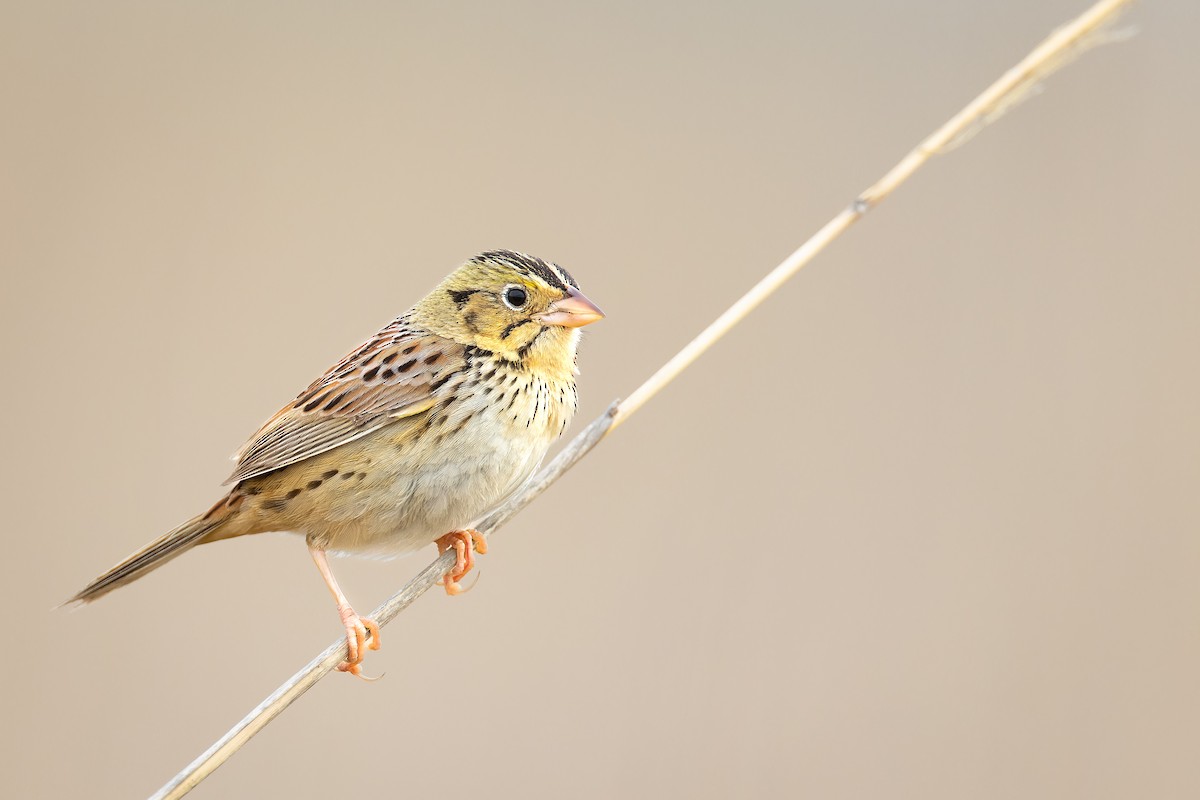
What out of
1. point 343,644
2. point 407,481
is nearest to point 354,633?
point 343,644

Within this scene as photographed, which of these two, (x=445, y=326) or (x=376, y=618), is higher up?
Answer: (x=445, y=326)

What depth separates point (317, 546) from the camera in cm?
263

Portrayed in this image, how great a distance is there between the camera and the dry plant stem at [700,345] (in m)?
1.85

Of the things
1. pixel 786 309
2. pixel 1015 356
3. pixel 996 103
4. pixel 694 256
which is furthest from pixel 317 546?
pixel 1015 356

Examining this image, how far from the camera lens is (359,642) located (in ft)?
7.65

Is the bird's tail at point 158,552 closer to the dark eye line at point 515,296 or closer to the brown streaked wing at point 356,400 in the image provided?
the brown streaked wing at point 356,400

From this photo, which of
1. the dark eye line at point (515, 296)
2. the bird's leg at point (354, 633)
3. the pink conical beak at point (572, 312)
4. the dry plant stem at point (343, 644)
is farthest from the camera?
the dark eye line at point (515, 296)

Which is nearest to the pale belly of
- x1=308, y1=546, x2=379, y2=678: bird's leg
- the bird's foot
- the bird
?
the bird

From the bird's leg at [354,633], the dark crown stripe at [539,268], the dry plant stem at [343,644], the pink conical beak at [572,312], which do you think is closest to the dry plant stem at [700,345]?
the dry plant stem at [343,644]

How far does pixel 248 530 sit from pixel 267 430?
24cm

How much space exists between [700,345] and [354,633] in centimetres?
90

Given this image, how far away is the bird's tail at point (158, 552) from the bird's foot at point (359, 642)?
408 mm

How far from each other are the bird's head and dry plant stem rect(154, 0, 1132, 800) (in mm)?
342

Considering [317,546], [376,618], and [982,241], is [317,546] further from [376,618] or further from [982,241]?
[982,241]
